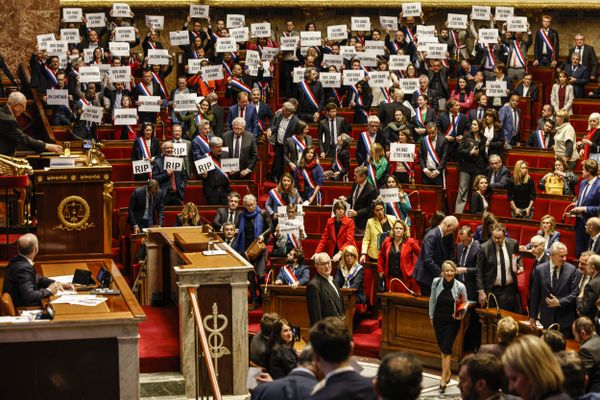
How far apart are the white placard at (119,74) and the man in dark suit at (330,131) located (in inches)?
106

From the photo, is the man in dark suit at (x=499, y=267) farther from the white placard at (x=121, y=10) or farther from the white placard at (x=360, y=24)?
the white placard at (x=121, y=10)

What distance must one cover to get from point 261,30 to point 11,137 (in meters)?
8.56

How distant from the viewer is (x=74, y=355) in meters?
7.50

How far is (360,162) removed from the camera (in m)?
13.9

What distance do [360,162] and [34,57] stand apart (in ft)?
16.4

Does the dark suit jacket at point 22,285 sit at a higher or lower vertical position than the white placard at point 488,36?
lower

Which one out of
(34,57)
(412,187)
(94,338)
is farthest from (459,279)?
(34,57)

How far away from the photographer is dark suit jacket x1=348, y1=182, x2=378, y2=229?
12.6 m

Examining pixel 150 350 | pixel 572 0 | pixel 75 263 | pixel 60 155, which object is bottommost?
pixel 150 350

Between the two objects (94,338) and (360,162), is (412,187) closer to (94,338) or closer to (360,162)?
(360,162)

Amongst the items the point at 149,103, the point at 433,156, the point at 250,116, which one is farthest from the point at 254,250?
the point at 149,103

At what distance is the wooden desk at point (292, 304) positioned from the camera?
1123 centimetres

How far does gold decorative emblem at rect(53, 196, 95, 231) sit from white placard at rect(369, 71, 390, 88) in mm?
7014

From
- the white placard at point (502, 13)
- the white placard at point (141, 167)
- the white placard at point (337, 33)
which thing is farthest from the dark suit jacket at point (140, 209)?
the white placard at point (502, 13)
